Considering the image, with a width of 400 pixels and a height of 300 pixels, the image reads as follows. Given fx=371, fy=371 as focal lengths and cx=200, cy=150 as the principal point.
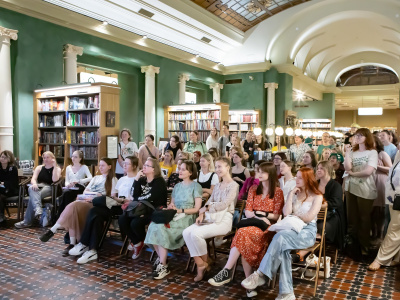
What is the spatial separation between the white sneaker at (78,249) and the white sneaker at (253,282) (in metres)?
2.24

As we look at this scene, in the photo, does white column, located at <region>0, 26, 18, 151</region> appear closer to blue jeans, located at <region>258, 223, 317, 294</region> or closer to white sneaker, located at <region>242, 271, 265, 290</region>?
white sneaker, located at <region>242, 271, 265, 290</region>

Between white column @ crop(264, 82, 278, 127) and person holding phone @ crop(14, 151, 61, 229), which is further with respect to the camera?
white column @ crop(264, 82, 278, 127)

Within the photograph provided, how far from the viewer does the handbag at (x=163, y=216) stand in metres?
4.19

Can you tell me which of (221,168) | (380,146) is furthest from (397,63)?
(221,168)

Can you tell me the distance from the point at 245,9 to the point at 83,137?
8837mm

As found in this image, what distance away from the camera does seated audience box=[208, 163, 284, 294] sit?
3.70 metres

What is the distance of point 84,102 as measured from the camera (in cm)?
815

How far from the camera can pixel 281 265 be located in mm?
3471

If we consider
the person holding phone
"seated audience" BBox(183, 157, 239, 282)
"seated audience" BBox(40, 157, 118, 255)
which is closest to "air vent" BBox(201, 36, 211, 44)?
the person holding phone

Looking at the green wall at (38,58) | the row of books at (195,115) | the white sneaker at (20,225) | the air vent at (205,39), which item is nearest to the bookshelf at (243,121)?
the row of books at (195,115)

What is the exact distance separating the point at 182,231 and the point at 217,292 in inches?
33.9

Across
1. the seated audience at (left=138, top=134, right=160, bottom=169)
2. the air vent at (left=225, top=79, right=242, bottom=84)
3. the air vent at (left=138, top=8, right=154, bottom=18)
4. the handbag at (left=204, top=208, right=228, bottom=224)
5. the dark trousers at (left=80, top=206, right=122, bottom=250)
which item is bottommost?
the dark trousers at (left=80, top=206, right=122, bottom=250)

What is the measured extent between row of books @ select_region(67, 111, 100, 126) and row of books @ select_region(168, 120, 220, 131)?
472 cm

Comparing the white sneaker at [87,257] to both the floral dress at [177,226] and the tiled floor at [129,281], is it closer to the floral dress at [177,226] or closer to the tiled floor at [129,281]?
the tiled floor at [129,281]
